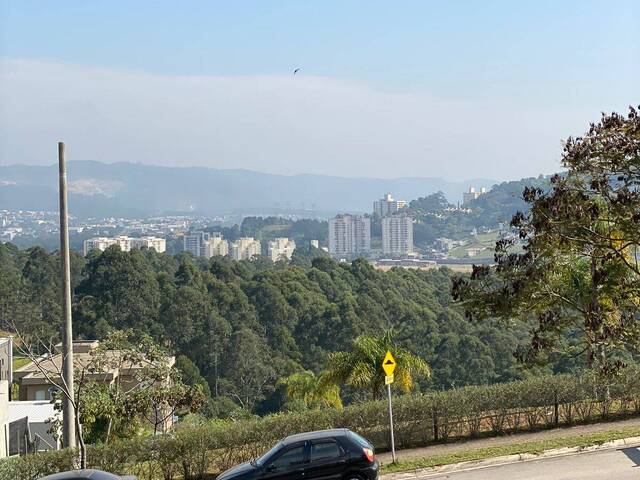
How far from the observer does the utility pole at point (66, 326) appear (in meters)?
11.9

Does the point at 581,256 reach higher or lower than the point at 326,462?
higher

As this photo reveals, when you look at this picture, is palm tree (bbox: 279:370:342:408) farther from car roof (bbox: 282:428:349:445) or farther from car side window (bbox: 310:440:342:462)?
car side window (bbox: 310:440:342:462)

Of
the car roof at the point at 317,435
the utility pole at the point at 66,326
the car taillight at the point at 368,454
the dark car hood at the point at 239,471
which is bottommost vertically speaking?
the dark car hood at the point at 239,471

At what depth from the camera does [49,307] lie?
68.9 m

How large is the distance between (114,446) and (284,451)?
3261 mm

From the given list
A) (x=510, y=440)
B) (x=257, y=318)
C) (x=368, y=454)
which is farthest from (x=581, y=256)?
(x=257, y=318)

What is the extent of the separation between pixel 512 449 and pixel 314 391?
10645 mm

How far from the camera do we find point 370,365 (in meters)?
18.5

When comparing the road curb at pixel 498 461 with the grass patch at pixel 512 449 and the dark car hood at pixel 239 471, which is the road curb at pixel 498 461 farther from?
the dark car hood at pixel 239 471

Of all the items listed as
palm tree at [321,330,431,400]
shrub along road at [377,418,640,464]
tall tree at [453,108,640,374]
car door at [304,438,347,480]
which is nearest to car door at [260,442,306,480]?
car door at [304,438,347,480]

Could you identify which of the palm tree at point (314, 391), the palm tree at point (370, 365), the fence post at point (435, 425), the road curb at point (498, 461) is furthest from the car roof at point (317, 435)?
the palm tree at point (314, 391)

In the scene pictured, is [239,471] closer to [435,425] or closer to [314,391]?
[435,425]

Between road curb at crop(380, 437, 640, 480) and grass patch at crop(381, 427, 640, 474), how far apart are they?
8 cm

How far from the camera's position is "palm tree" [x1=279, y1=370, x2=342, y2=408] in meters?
22.0
